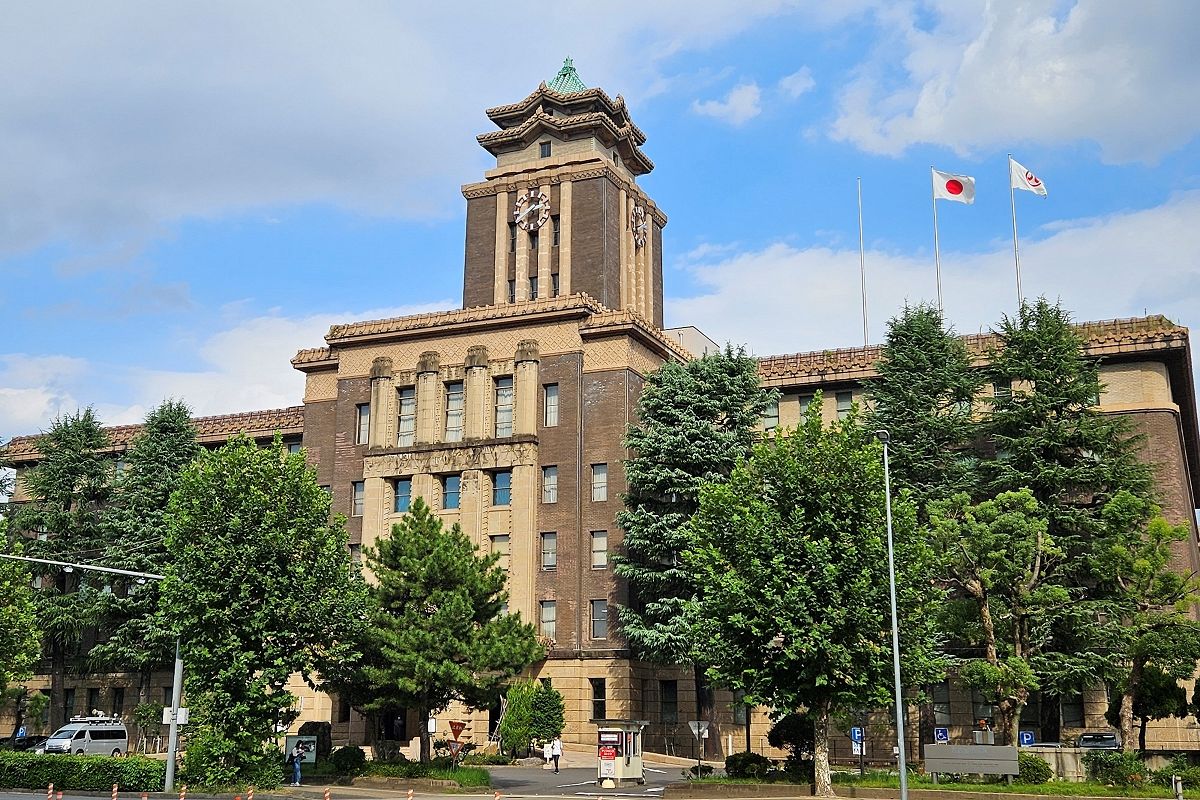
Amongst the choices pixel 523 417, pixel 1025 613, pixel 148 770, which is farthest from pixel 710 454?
pixel 148 770

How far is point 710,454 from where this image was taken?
51.4 metres

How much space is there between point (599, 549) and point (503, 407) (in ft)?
28.1

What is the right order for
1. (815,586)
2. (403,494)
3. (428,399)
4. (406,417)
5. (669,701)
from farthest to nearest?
1. (406,417)
2. (428,399)
3. (403,494)
4. (669,701)
5. (815,586)

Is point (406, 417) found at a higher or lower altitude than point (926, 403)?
higher

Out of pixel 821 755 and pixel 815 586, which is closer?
pixel 821 755

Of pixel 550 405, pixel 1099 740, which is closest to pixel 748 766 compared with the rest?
pixel 1099 740

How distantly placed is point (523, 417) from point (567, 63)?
95.7 ft

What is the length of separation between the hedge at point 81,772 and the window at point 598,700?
20354 millimetres

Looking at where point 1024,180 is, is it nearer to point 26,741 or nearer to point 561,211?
point 561,211

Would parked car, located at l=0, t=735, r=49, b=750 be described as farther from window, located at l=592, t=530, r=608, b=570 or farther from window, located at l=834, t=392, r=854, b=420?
window, located at l=834, t=392, r=854, b=420

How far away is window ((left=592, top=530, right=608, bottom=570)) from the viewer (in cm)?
5550

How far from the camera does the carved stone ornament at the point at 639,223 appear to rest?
233 ft

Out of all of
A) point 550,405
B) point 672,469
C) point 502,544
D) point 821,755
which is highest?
point 550,405

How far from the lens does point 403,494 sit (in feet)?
196
